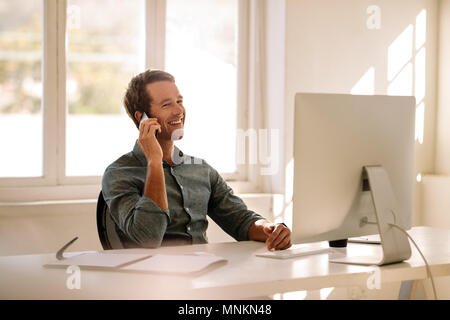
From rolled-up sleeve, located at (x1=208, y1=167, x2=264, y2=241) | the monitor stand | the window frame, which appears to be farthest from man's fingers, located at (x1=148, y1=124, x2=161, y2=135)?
the window frame

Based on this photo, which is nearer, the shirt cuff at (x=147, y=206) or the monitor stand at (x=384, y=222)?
the monitor stand at (x=384, y=222)

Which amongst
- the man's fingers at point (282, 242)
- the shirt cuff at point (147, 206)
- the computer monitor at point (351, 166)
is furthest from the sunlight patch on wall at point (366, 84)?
the shirt cuff at point (147, 206)

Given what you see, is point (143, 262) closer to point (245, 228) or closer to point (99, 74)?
point (245, 228)

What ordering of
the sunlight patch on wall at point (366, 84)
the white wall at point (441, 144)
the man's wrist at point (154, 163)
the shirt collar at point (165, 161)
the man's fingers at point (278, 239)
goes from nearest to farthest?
the man's fingers at point (278, 239) → the man's wrist at point (154, 163) → the shirt collar at point (165, 161) → the sunlight patch on wall at point (366, 84) → the white wall at point (441, 144)

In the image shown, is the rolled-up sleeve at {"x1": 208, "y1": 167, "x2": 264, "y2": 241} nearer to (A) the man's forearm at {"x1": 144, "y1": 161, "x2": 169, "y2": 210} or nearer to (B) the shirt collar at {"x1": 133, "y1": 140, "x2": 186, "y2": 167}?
(B) the shirt collar at {"x1": 133, "y1": 140, "x2": 186, "y2": 167}

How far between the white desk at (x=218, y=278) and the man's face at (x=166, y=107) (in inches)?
22.7

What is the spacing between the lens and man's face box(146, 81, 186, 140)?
2408 millimetres

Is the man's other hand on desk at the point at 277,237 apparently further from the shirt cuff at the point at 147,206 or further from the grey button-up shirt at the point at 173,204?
the shirt cuff at the point at 147,206

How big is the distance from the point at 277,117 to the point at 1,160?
5.17ft

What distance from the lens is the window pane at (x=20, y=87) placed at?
10.2 feet

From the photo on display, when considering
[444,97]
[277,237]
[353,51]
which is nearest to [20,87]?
[277,237]

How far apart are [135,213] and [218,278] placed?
561mm
